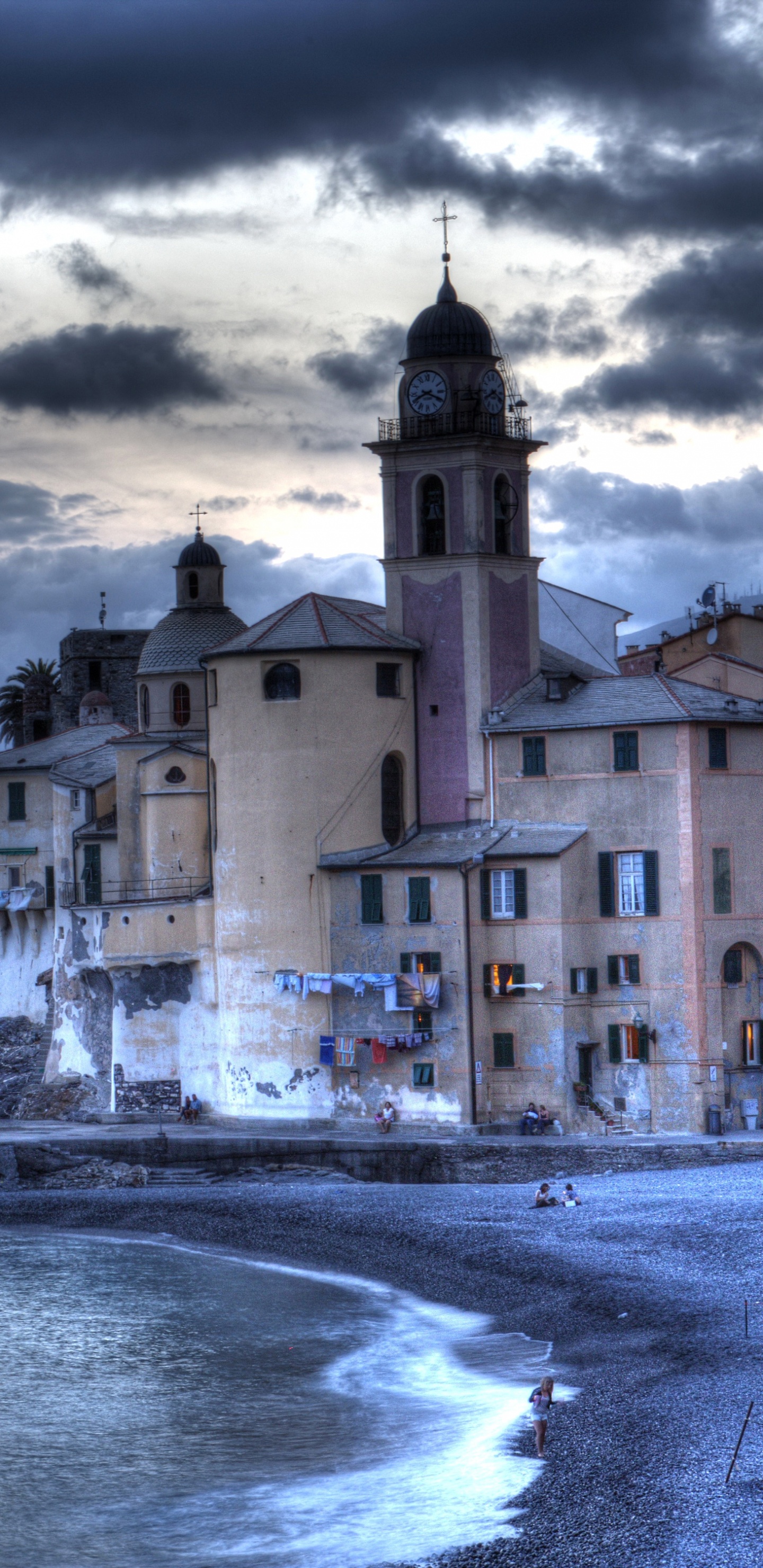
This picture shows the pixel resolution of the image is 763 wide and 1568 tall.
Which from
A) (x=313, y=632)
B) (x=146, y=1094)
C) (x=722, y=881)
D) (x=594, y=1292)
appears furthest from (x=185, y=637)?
(x=594, y=1292)

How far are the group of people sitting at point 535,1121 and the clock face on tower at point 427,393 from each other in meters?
20.3

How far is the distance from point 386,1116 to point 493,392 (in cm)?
2113

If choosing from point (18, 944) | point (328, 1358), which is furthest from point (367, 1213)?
point (18, 944)

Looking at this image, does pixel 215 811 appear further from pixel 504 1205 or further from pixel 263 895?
pixel 504 1205

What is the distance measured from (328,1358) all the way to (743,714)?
23029mm

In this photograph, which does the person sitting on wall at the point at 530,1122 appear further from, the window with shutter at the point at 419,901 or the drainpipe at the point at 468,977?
the window with shutter at the point at 419,901

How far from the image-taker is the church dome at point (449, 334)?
5809cm

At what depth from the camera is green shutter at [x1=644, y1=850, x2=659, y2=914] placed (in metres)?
52.3

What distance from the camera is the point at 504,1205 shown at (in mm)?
46875

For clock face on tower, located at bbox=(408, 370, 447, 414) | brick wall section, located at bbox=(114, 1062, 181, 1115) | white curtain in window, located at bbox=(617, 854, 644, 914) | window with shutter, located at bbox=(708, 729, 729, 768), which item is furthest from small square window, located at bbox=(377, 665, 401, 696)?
brick wall section, located at bbox=(114, 1062, 181, 1115)

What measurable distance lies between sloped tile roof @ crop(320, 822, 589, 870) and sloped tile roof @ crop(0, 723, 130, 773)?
18818mm

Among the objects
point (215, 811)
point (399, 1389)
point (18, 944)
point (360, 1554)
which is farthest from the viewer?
point (18, 944)

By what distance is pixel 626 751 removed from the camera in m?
52.7

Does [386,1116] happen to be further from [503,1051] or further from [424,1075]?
[503,1051]
